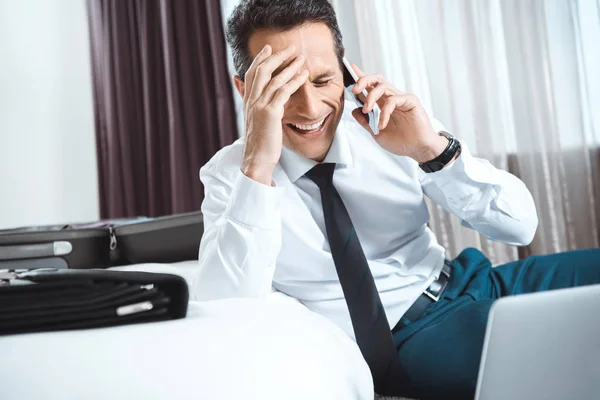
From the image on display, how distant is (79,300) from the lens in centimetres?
53

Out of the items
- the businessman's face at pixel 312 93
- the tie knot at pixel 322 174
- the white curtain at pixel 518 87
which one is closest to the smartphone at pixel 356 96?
the businessman's face at pixel 312 93

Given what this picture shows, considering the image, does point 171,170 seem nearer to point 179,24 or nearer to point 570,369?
point 179,24

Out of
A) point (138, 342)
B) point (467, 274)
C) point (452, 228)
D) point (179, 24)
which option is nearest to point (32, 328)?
point (138, 342)

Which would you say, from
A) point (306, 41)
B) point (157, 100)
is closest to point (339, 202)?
point (306, 41)

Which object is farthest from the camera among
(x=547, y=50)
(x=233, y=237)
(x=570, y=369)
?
(x=547, y=50)

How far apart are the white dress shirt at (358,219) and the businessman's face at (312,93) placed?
29 mm

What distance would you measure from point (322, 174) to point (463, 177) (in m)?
0.28

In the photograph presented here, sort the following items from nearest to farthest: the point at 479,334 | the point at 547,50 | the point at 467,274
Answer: the point at 479,334 < the point at 467,274 < the point at 547,50

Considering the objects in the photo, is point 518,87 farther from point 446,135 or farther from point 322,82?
point 322,82

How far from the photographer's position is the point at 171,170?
344 cm

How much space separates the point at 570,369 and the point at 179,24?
10.8 feet

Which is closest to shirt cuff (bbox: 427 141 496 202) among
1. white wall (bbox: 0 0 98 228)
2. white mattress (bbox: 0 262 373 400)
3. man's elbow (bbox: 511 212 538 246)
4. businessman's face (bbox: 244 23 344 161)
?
man's elbow (bbox: 511 212 538 246)

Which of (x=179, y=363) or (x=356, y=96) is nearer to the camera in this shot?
(x=179, y=363)

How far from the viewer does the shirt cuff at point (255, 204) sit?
110 cm
